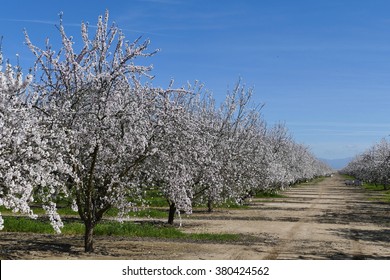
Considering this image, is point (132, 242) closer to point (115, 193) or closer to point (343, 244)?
point (115, 193)

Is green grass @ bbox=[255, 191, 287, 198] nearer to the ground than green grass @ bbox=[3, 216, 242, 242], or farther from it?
farther from it

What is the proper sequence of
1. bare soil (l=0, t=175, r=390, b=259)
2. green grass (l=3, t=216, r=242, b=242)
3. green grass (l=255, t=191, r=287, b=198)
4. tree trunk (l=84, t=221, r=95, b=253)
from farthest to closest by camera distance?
green grass (l=255, t=191, r=287, b=198)
green grass (l=3, t=216, r=242, b=242)
tree trunk (l=84, t=221, r=95, b=253)
bare soil (l=0, t=175, r=390, b=259)

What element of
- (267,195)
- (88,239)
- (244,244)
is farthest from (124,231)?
(267,195)

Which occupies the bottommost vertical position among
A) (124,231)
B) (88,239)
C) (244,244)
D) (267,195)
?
(244,244)

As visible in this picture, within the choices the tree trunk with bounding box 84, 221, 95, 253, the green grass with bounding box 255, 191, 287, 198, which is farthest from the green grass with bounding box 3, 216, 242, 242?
the green grass with bounding box 255, 191, 287, 198

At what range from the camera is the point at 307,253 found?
758 inches

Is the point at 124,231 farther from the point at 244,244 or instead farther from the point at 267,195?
the point at 267,195

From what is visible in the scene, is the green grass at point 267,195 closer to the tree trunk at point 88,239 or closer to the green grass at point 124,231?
the green grass at point 124,231

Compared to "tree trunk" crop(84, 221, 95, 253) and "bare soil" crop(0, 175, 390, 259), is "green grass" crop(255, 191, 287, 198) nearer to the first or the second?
"bare soil" crop(0, 175, 390, 259)

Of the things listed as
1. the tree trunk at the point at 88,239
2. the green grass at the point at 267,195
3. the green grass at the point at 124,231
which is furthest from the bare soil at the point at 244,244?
the green grass at the point at 267,195

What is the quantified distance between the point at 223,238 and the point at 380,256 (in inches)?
262

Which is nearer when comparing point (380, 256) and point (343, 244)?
point (380, 256)

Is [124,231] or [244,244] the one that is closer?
[244,244]

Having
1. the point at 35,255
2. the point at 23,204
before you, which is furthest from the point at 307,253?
the point at 23,204
